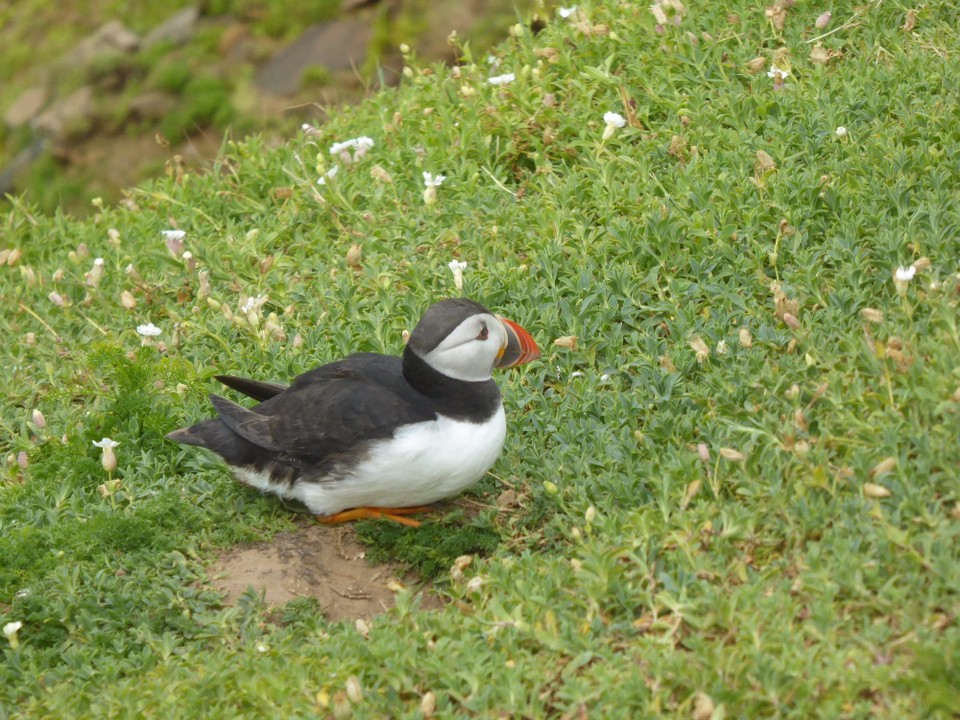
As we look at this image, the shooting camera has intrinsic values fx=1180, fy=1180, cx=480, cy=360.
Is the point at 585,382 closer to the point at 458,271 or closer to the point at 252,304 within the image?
the point at 458,271

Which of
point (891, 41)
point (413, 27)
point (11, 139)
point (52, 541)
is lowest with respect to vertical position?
point (11, 139)

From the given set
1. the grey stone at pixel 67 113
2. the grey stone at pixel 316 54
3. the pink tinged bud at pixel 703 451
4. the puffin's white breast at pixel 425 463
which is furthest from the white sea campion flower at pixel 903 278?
the grey stone at pixel 67 113

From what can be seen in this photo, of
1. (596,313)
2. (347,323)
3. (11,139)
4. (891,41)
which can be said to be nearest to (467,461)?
(596,313)

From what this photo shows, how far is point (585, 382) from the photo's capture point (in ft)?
18.0

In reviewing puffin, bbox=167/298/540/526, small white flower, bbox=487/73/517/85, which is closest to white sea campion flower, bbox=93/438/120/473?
puffin, bbox=167/298/540/526

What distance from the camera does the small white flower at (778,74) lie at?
266 inches

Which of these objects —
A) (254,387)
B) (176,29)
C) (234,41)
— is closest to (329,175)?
(254,387)

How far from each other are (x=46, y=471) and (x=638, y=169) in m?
3.49

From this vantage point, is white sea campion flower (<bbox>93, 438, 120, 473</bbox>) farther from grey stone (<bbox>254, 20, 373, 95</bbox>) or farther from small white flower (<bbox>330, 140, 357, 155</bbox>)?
grey stone (<bbox>254, 20, 373, 95</bbox>)

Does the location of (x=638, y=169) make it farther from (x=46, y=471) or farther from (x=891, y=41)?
(x=46, y=471)

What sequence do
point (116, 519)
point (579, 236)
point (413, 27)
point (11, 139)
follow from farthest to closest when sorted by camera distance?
point (11, 139), point (413, 27), point (579, 236), point (116, 519)

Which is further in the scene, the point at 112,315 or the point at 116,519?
the point at 112,315

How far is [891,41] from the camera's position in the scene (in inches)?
273

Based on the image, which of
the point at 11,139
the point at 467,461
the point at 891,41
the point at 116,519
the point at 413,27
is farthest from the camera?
the point at 11,139
